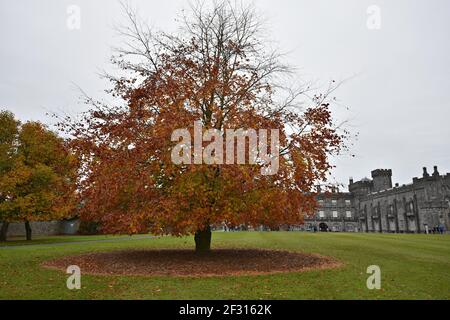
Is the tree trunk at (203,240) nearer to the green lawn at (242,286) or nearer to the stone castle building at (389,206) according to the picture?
the green lawn at (242,286)

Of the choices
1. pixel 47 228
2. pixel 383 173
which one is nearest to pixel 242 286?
pixel 47 228

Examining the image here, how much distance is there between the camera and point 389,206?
323 ft

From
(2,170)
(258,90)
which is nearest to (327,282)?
(258,90)

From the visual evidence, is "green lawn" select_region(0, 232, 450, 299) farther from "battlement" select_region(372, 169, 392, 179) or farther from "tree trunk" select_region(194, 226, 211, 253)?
"battlement" select_region(372, 169, 392, 179)

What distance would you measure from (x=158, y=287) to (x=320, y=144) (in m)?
9.08

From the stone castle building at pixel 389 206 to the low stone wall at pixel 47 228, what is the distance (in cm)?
3860

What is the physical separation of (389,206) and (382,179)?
1707 centimetres

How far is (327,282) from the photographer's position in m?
12.0

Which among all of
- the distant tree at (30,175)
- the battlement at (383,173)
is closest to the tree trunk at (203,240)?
the distant tree at (30,175)

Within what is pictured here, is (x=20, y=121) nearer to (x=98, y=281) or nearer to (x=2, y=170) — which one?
(x=2, y=170)

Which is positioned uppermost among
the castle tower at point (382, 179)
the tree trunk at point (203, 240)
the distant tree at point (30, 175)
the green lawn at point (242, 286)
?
the castle tower at point (382, 179)

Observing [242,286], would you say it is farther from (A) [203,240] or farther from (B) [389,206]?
(B) [389,206]

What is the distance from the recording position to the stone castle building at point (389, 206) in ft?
265

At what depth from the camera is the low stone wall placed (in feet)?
165
